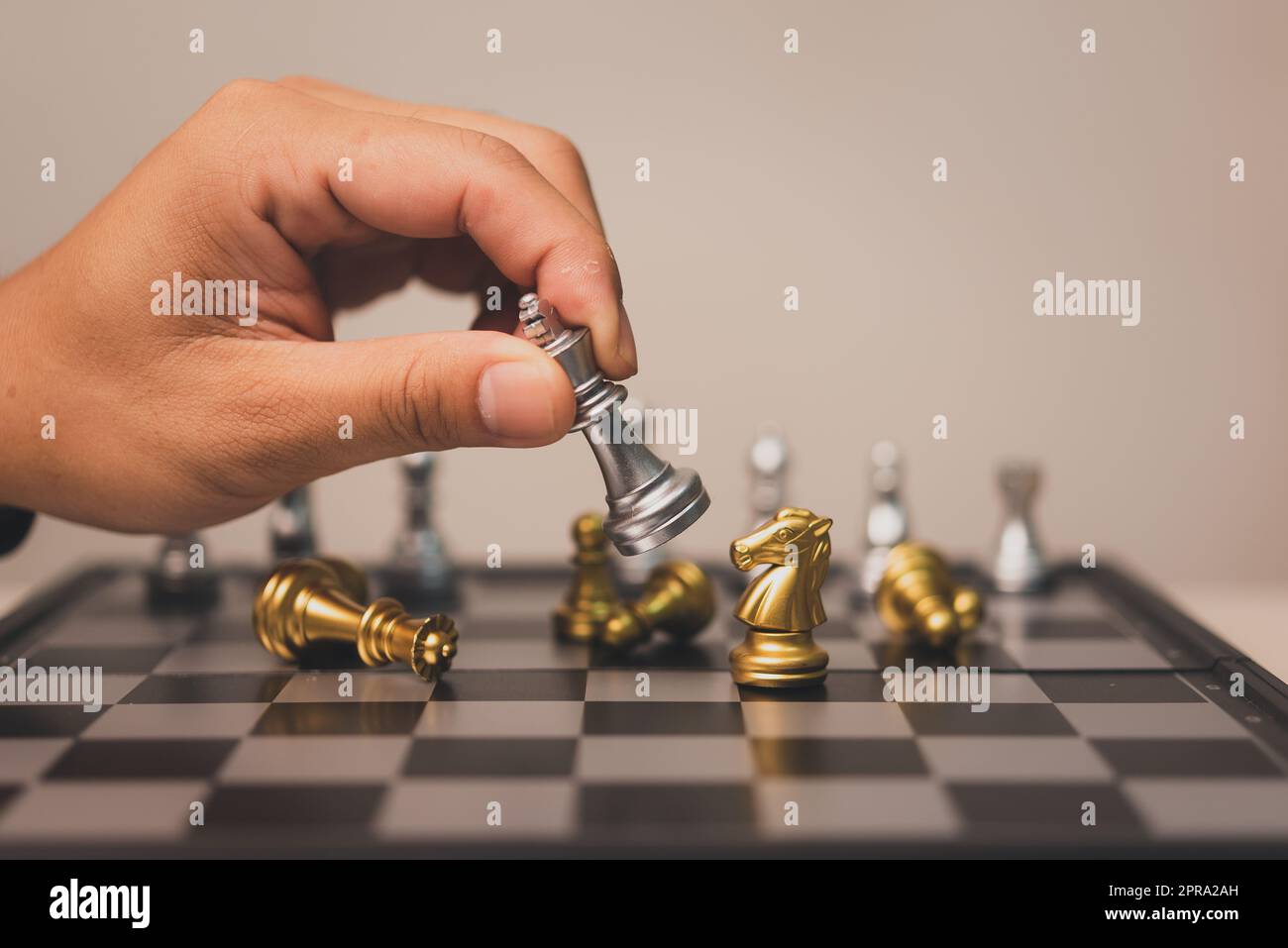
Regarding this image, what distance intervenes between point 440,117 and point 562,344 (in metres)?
0.46

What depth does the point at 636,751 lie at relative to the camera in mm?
1090

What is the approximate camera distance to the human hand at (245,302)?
1.25m

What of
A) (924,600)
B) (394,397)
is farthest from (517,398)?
(924,600)

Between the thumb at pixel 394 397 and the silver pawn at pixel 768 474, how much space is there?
2.26ft

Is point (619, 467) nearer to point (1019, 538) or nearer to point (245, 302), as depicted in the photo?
point (245, 302)

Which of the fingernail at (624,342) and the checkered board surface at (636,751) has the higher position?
the fingernail at (624,342)

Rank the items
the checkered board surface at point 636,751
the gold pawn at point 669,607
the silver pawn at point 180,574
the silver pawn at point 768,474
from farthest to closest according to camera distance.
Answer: the silver pawn at point 768,474 < the silver pawn at point 180,574 < the gold pawn at point 669,607 < the checkered board surface at point 636,751

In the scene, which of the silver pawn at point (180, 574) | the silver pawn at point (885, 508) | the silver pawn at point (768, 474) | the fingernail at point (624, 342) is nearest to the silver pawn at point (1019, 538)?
the silver pawn at point (885, 508)

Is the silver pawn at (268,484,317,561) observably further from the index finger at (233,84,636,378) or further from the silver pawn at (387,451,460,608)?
the index finger at (233,84,636,378)

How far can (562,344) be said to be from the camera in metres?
1.19

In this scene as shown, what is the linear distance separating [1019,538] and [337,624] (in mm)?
909

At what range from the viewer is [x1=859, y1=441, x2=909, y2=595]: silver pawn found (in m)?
1.76

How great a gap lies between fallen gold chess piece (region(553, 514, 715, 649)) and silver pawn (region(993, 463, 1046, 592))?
51 centimetres

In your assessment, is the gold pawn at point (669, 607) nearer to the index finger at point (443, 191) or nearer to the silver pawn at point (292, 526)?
the index finger at point (443, 191)
